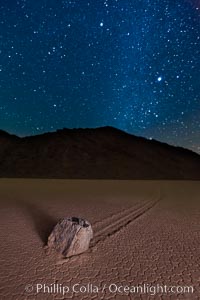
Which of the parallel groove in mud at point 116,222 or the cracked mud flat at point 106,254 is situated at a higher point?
the parallel groove in mud at point 116,222

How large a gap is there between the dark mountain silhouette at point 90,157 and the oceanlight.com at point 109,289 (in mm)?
35220

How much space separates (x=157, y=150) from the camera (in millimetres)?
56969

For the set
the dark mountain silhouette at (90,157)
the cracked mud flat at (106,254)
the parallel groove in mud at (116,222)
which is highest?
the dark mountain silhouette at (90,157)

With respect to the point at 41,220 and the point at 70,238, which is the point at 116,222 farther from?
the point at 70,238

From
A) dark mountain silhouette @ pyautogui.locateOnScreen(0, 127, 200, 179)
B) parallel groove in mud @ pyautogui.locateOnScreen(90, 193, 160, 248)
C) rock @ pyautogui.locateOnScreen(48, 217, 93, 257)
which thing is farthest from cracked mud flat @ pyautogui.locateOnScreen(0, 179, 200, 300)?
dark mountain silhouette @ pyautogui.locateOnScreen(0, 127, 200, 179)

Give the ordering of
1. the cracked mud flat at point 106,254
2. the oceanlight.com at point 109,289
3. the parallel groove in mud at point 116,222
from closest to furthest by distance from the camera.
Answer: the oceanlight.com at point 109,289
the cracked mud flat at point 106,254
the parallel groove in mud at point 116,222

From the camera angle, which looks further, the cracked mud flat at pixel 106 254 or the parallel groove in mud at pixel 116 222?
→ the parallel groove in mud at pixel 116 222

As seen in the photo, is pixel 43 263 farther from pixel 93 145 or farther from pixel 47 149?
pixel 93 145

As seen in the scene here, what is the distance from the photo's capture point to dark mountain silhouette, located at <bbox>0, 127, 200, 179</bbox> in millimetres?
41062

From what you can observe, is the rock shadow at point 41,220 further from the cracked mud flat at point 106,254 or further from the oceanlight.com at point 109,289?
the oceanlight.com at point 109,289

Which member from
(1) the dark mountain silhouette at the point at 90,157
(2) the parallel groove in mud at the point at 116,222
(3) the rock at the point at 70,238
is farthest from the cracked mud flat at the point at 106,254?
(1) the dark mountain silhouette at the point at 90,157

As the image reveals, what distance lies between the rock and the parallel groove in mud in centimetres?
61

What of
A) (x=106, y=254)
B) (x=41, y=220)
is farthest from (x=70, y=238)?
(x=41, y=220)

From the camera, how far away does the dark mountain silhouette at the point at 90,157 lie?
4106cm
